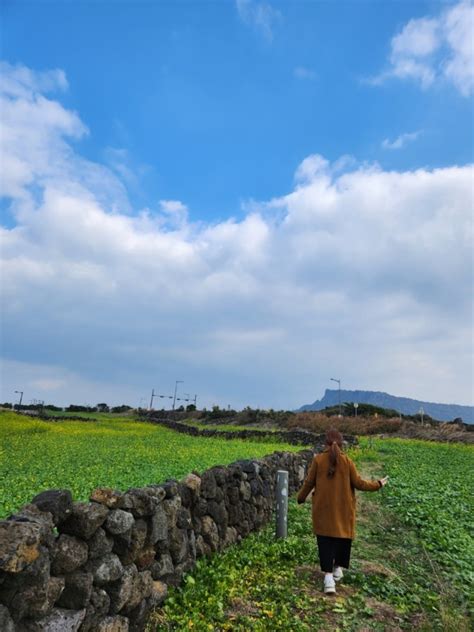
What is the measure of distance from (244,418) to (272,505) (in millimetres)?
54283

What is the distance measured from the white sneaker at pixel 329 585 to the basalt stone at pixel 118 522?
3.14 meters

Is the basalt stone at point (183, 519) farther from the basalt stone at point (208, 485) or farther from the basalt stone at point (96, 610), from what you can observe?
the basalt stone at point (96, 610)

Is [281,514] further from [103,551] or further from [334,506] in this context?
[103,551]

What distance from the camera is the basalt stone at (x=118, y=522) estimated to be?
213 inches

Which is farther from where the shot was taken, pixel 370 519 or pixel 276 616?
pixel 370 519

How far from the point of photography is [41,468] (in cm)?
1459

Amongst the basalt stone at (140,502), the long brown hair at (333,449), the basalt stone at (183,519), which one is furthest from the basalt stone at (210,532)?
the long brown hair at (333,449)

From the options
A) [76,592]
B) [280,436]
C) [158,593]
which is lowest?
[158,593]

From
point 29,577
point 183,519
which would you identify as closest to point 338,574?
point 183,519

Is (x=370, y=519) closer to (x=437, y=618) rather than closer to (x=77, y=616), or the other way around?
(x=437, y=618)

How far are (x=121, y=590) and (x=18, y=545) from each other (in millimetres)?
1994

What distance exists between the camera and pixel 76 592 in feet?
15.4

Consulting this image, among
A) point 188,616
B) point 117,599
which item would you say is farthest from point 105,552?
point 188,616

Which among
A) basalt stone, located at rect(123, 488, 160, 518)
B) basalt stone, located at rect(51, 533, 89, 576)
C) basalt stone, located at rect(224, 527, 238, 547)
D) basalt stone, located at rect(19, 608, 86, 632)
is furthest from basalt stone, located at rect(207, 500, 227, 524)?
basalt stone, located at rect(19, 608, 86, 632)
